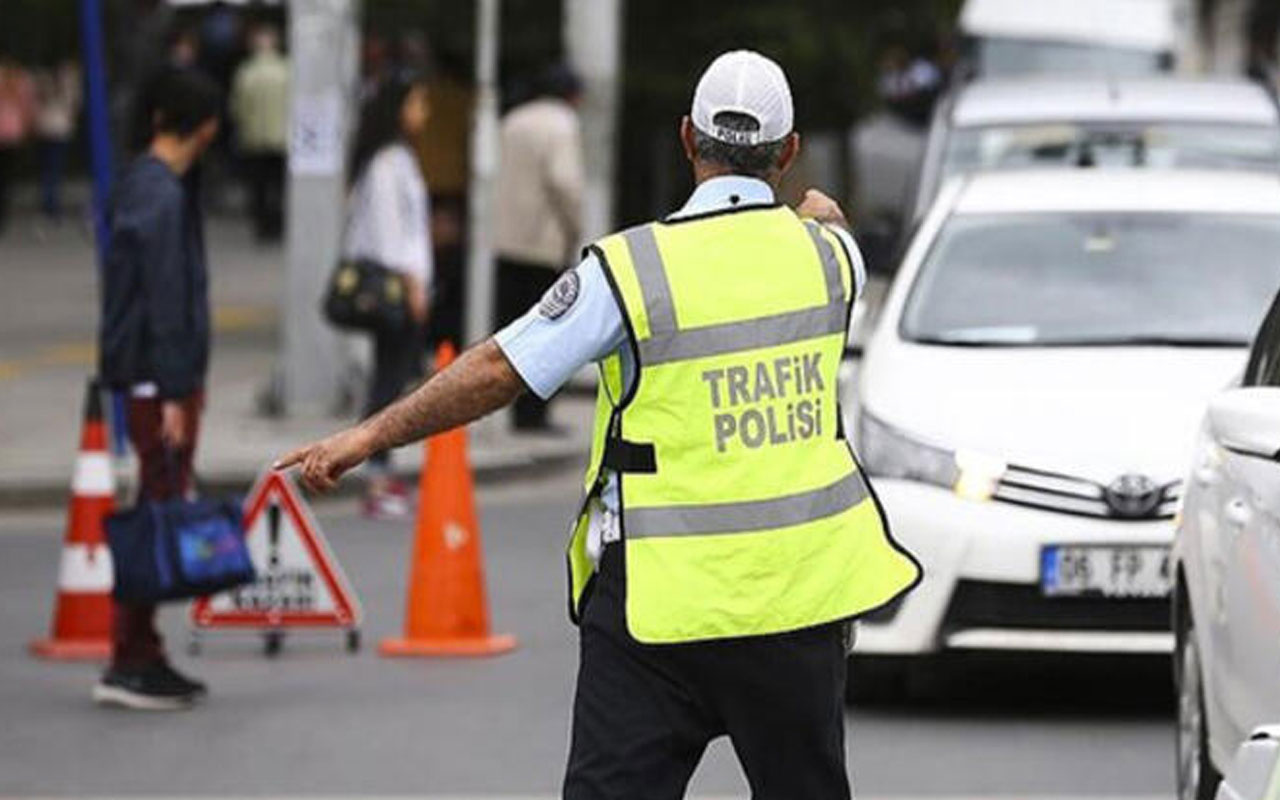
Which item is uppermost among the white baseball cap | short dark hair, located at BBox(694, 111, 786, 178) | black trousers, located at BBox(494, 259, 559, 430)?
the white baseball cap

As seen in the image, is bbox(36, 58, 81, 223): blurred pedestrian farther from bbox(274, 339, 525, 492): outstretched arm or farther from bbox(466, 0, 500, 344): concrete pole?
bbox(274, 339, 525, 492): outstretched arm

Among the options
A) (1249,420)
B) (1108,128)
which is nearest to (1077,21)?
(1108,128)

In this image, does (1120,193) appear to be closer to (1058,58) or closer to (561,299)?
(561,299)

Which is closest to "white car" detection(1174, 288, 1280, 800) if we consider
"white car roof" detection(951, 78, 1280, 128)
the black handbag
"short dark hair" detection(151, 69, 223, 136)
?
"short dark hair" detection(151, 69, 223, 136)

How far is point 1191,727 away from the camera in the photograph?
29.1 feet

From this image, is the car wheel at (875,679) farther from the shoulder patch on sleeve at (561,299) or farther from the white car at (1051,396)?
the shoulder patch on sleeve at (561,299)

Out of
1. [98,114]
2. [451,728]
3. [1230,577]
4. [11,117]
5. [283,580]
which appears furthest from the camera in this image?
[11,117]

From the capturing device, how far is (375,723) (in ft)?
36.6

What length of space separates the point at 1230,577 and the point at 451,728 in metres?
3.49

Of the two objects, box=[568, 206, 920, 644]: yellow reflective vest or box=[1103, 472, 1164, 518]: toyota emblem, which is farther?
box=[1103, 472, 1164, 518]: toyota emblem

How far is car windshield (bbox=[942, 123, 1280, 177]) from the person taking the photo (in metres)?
16.0

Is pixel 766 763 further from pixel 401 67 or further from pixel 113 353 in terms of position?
pixel 401 67

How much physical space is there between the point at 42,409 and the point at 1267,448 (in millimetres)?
13142

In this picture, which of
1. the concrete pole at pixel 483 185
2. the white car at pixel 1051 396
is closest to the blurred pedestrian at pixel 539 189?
the concrete pole at pixel 483 185
